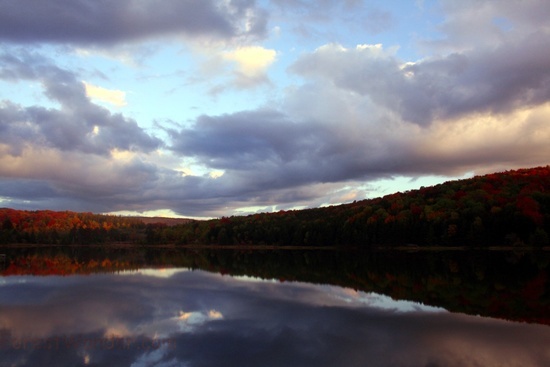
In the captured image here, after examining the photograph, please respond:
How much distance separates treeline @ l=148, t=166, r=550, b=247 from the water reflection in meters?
69.3

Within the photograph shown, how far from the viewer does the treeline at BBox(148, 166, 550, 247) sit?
90500 mm

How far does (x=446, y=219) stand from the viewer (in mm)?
100750

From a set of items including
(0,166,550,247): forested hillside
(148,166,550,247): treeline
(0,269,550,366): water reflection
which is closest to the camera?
(0,269,550,366): water reflection

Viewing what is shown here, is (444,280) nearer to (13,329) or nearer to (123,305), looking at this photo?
(123,305)

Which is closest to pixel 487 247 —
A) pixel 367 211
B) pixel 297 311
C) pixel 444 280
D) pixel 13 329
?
pixel 367 211

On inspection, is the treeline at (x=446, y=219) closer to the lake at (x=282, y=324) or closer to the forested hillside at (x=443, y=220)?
the forested hillside at (x=443, y=220)

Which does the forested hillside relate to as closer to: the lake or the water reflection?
the lake

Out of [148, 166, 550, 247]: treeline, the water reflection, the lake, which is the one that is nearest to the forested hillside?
[148, 166, 550, 247]: treeline

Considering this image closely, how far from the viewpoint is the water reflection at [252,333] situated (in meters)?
16.5

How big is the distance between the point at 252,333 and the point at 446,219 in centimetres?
8948

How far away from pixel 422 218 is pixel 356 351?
94.0 metres

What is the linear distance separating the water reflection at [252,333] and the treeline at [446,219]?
2730 inches

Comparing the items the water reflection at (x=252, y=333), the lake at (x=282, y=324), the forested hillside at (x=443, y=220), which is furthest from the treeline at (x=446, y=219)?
the water reflection at (x=252, y=333)

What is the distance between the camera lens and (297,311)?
2722 cm
